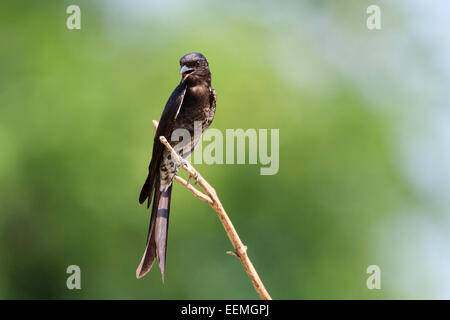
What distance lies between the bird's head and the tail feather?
29.1 inches

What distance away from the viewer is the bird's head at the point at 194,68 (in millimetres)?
3340

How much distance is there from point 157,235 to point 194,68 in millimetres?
1028

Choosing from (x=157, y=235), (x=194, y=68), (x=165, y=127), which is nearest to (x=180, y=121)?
(x=165, y=127)

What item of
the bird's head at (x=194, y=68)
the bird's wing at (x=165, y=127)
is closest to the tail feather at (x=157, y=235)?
the bird's wing at (x=165, y=127)

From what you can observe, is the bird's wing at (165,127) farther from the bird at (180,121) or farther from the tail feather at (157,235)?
the tail feather at (157,235)

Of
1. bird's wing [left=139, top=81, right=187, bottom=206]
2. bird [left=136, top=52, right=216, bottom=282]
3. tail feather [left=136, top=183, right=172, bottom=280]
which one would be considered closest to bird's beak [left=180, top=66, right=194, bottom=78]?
bird [left=136, top=52, right=216, bottom=282]

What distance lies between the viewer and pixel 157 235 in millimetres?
3363

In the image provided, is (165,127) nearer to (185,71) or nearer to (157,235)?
(185,71)

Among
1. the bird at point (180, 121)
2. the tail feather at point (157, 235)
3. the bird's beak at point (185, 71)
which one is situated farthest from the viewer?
the bird at point (180, 121)

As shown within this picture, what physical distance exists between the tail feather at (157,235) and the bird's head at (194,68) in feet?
2.42

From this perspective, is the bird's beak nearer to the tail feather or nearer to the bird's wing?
the bird's wing

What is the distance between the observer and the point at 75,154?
311 inches
